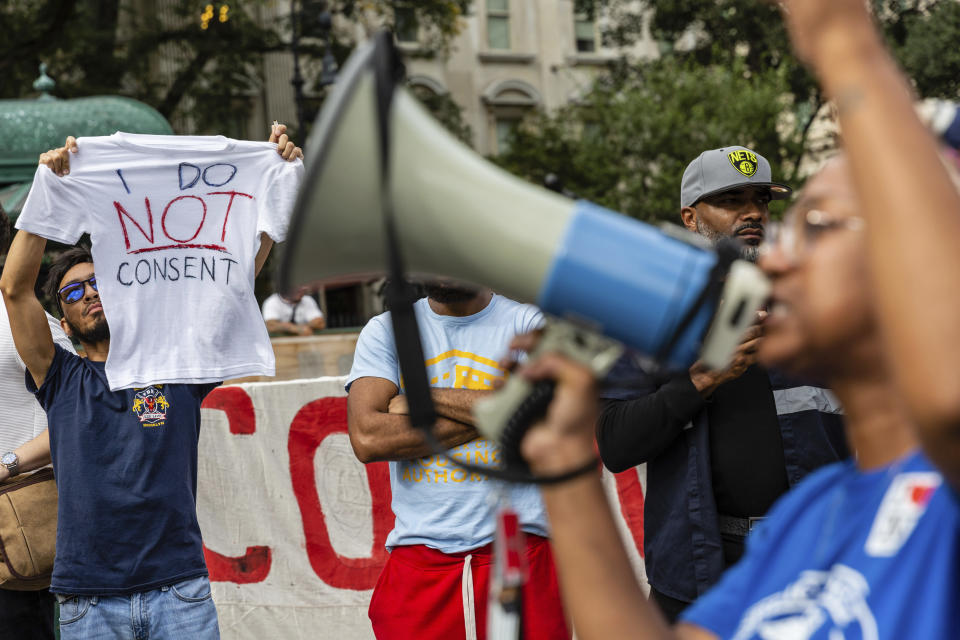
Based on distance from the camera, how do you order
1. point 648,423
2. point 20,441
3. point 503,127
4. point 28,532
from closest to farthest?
1. point 648,423
2. point 28,532
3. point 20,441
4. point 503,127

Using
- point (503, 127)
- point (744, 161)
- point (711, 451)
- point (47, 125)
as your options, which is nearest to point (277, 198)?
point (744, 161)

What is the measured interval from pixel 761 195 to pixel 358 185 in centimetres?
232

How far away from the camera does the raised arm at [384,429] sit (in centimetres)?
311

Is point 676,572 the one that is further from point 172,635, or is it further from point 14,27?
point 14,27

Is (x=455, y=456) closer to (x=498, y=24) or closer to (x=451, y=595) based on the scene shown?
(x=451, y=595)

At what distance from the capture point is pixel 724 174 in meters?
3.25

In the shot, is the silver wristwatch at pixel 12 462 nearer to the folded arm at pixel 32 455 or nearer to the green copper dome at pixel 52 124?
the folded arm at pixel 32 455

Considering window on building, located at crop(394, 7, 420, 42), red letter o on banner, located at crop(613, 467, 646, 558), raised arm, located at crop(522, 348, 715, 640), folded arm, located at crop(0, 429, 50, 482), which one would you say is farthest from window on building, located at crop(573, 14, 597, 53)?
raised arm, located at crop(522, 348, 715, 640)

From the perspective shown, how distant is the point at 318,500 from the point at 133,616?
6.48 ft

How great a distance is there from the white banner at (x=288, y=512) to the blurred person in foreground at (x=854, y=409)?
3.98m

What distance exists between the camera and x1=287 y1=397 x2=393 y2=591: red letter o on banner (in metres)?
5.22

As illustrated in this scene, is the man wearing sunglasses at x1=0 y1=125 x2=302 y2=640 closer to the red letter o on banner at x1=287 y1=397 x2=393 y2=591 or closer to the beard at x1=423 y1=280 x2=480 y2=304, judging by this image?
the beard at x1=423 y1=280 x2=480 y2=304

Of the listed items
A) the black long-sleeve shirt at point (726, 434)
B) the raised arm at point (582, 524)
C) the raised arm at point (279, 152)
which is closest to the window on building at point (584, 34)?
the raised arm at point (279, 152)

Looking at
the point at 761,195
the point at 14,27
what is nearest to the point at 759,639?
the point at 761,195
